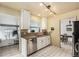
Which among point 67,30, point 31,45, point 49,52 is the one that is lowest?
point 49,52

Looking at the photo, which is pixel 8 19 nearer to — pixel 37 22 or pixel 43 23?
A: pixel 37 22

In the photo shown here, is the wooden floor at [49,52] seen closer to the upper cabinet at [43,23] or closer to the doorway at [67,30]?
the doorway at [67,30]

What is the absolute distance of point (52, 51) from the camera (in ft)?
8.06

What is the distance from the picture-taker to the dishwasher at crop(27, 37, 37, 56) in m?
2.73

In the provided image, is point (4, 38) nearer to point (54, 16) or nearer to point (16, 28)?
point (16, 28)

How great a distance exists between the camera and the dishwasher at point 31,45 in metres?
2.73

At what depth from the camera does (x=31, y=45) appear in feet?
9.35

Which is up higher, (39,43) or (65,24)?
(65,24)

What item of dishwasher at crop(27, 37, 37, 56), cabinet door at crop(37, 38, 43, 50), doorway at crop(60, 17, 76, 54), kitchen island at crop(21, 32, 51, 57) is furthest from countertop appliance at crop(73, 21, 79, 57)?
dishwasher at crop(27, 37, 37, 56)

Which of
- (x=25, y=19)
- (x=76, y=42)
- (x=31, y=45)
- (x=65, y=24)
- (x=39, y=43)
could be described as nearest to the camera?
(x=76, y=42)

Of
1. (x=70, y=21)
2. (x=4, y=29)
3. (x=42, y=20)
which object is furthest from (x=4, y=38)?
(x=70, y=21)

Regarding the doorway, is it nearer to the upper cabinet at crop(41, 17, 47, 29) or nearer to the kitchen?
the kitchen

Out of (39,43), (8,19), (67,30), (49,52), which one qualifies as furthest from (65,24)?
(8,19)

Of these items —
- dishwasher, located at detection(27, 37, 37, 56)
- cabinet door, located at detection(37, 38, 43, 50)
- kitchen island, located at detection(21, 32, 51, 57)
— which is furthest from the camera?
cabinet door, located at detection(37, 38, 43, 50)
